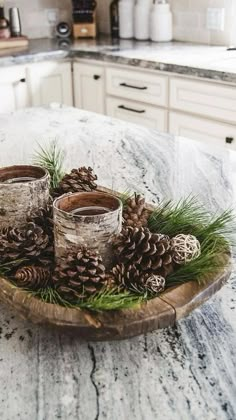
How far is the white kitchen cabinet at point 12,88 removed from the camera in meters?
2.77

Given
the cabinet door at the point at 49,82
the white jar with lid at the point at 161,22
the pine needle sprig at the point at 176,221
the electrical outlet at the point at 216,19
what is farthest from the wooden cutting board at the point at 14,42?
the pine needle sprig at the point at 176,221

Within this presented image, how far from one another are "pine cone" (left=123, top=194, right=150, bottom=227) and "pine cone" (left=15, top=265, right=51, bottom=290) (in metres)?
0.15

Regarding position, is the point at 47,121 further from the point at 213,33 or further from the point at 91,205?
the point at 213,33

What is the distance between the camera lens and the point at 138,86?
2660mm

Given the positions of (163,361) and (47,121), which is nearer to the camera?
(163,361)

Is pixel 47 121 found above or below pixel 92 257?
below

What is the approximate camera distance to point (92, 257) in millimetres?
666

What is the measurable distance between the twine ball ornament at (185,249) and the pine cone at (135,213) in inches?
3.0

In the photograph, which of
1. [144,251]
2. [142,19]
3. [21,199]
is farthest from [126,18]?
[144,251]

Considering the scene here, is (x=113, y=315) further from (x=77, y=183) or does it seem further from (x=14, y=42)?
(x=14, y=42)

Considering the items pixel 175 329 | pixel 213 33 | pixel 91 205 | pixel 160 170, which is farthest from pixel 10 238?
pixel 213 33

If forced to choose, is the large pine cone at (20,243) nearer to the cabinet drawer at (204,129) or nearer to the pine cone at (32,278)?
the pine cone at (32,278)

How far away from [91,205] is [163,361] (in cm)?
25

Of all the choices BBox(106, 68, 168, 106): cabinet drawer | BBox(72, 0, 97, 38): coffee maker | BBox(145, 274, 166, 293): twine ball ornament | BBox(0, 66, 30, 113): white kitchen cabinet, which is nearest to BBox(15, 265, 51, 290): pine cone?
BBox(145, 274, 166, 293): twine ball ornament
